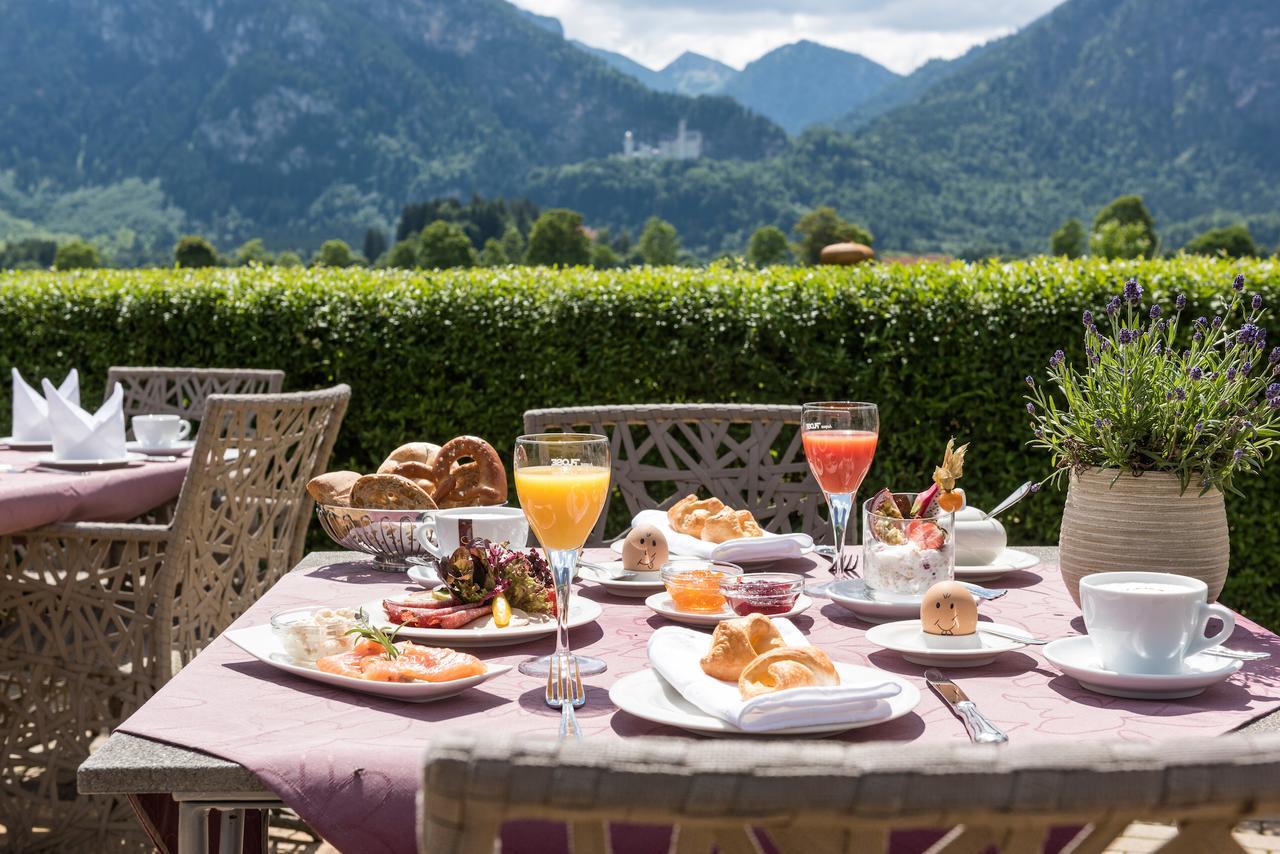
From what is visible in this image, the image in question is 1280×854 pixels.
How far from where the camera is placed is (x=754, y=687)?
1.12m

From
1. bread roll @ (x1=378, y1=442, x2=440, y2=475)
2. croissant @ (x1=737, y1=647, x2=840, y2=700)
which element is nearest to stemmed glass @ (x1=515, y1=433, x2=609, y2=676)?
croissant @ (x1=737, y1=647, x2=840, y2=700)

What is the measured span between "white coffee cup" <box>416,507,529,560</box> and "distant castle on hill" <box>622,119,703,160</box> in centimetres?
10372

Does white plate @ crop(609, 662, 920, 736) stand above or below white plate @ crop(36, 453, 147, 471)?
above

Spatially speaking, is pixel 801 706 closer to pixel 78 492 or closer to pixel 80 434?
pixel 78 492

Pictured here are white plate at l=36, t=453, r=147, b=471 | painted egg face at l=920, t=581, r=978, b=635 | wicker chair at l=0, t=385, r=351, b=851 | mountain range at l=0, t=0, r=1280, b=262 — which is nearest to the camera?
painted egg face at l=920, t=581, r=978, b=635

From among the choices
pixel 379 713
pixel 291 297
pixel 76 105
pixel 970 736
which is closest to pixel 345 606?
pixel 379 713

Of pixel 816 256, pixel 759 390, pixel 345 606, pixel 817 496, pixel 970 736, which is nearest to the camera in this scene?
pixel 970 736

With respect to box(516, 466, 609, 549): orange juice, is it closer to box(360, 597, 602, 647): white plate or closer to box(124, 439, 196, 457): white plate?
box(360, 597, 602, 647): white plate

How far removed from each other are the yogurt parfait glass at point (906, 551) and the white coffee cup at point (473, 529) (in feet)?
1.54

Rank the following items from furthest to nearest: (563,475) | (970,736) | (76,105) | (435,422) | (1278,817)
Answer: (76,105) < (435,422) < (563,475) < (970,736) < (1278,817)

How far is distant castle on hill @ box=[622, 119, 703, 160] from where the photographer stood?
10456 centimetres

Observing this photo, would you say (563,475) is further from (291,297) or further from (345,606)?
(291,297)

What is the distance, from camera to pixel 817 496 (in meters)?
2.58

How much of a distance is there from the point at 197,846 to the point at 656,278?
12.9 feet
